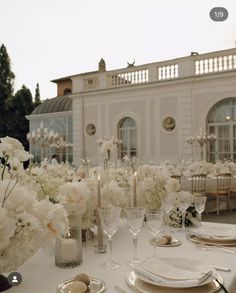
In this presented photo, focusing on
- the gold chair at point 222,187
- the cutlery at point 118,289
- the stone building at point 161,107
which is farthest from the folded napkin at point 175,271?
the stone building at point 161,107

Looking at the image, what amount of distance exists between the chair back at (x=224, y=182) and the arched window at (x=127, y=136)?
19.5ft

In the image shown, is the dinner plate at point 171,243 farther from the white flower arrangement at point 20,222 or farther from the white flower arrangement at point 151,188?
the white flower arrangement at point 20,222

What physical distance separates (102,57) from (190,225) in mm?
13221

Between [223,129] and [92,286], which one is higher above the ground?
[223,129]

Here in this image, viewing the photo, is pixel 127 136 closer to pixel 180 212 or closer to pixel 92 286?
pixel 180 212

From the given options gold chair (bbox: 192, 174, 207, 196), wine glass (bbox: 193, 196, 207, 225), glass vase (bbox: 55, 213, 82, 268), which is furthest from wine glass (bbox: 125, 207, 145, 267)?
gold chair (bbox: 192, 174, 207, 196)

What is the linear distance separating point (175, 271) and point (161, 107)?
10.7 meters

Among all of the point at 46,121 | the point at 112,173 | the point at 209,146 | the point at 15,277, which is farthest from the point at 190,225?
the point at 46,121

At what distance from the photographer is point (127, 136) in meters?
12.9

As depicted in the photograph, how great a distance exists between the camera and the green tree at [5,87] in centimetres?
2258

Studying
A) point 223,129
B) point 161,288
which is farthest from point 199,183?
point 161,288

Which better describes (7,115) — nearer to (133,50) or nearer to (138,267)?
(133,50)

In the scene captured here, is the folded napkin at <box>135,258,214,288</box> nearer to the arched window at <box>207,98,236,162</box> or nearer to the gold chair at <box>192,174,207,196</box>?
the gold chair at <box>192,174,207,196</box>

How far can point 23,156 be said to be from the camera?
125 cm
